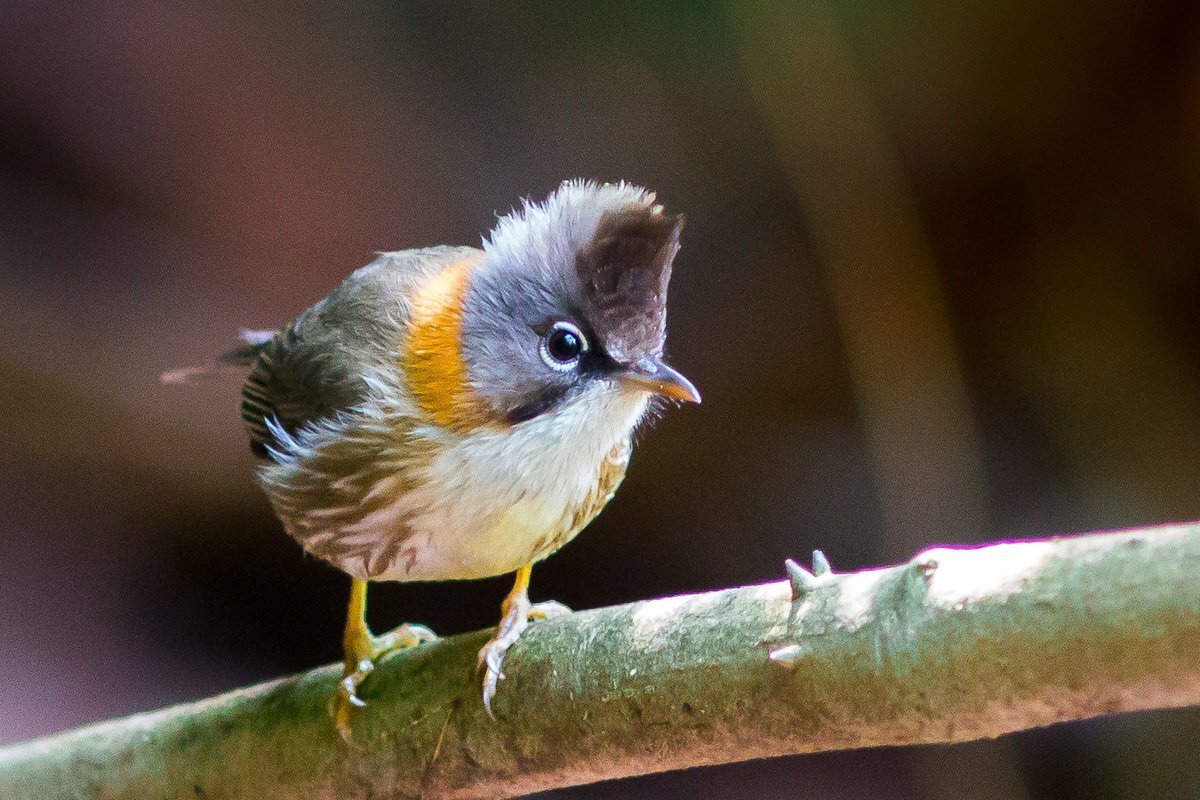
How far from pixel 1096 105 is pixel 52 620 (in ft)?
15.7

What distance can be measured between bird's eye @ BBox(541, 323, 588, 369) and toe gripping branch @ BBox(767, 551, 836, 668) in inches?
27.8

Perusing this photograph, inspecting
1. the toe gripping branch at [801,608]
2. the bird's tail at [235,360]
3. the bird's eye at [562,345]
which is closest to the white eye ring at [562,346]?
the bird's eye at [562,345]

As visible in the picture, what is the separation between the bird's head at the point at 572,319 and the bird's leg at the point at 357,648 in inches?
25.2

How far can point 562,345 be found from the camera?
7.68ft

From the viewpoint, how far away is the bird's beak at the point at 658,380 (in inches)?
87.7

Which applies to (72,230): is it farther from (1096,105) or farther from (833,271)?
(1096,105)

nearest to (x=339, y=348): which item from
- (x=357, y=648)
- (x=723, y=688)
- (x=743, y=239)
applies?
(x=357, y=648)

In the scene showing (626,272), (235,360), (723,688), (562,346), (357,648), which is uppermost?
(235,360)

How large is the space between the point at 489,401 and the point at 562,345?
0.69 feet

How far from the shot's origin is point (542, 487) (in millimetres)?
2443

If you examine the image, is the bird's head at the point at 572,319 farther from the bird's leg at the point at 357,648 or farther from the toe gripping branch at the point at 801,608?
the bird's leg at the point at 357,648

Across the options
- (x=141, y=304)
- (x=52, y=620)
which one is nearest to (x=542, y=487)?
(x=141, y=304)

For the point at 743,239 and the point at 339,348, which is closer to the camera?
the point at 339,348

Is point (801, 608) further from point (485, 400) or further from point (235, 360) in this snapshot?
point (235, 360)
